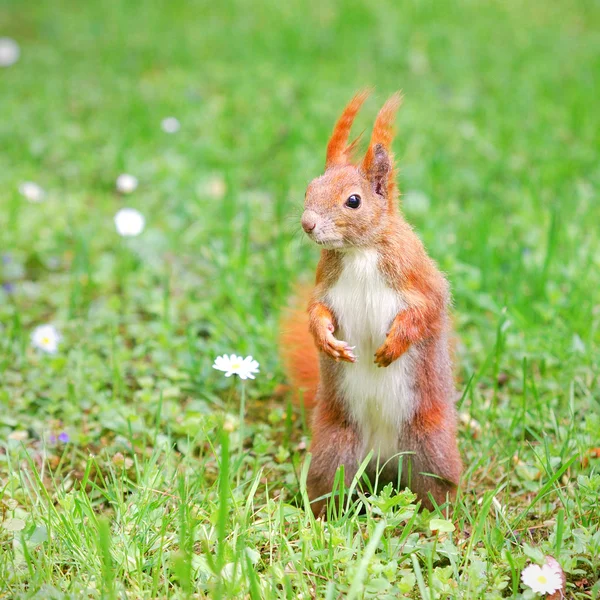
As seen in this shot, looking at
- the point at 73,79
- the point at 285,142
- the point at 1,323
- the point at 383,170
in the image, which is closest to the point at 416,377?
the point at 383,170

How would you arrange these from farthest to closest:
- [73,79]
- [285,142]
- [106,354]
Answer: [73,79] → [285,142] → [106,354]

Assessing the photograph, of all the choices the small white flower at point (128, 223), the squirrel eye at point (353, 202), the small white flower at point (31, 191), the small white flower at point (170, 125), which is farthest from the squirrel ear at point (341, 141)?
the small white flower at point (170, 125)

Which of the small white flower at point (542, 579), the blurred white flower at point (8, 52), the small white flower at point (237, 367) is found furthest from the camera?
the blurred white flower at point (8, 52)

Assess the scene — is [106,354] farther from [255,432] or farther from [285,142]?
[285,142]

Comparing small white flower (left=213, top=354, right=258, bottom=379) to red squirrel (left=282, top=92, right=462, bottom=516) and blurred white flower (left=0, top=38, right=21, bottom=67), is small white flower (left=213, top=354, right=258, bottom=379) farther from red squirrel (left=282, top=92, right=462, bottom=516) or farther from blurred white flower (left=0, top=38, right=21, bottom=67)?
blurred white flower (left=0, top=38, right=21, bottom=67)

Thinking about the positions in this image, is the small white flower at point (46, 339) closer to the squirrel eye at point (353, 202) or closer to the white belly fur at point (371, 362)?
the white belly fur at point (371, 362)

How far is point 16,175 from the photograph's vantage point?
4.08m

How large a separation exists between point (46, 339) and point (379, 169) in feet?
4.76

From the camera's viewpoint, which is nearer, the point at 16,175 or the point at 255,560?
the point at 255,560

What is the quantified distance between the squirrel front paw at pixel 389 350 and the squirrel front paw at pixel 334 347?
0.21 feet

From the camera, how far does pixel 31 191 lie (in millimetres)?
3824

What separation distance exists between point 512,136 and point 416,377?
9.04ft

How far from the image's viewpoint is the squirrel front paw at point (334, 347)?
1.98 metres

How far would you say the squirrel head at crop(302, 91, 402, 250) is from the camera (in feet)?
6.56
